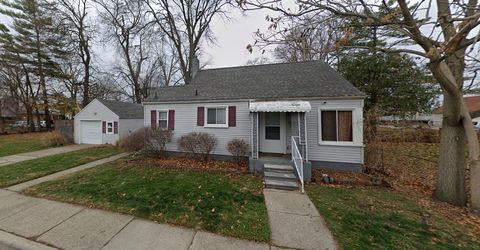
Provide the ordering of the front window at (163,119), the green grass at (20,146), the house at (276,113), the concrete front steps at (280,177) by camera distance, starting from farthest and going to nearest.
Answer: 1. the green grass at (20,146)
2. the front window at (163,119)
3. the house at (276,113)
4. the concrete front steps at (280,177)

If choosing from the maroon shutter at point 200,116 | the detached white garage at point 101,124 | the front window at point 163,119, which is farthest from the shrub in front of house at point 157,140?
the detached white garage at point 101,124

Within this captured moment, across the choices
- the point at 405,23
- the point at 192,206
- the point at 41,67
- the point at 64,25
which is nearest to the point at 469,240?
the point at 405,23

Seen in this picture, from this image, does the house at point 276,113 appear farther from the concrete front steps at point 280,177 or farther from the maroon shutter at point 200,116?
the concrete front steps at point 280,177

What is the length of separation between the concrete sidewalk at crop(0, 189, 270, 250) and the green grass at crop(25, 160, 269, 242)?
0.23 metres

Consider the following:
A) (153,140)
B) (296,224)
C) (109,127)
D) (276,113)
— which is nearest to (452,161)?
(296,224)

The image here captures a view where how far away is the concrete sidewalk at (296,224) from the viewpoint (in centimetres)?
333

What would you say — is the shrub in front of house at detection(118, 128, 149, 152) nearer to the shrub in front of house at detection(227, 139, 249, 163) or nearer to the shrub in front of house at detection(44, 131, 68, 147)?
the shrub in front of house at detection(227, 139, 249, 163)

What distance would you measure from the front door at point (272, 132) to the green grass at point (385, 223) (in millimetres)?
3397

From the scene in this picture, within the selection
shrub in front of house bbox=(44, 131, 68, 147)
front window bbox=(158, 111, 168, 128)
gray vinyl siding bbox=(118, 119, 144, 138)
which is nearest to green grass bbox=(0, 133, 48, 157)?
shrub in front of house bbox=(44, 131, 68, 147)

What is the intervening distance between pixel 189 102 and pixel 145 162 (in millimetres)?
3647

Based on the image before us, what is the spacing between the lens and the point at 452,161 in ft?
17.6

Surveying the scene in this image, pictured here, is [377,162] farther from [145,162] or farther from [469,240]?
[145,162]

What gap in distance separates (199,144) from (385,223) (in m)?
7.10

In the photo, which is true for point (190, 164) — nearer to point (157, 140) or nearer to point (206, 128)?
point (206, 128)
